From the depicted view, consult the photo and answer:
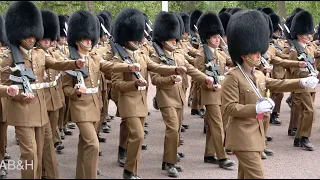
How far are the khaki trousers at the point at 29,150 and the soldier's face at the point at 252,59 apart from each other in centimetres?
194

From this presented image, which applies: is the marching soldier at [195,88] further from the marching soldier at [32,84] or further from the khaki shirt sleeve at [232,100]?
the khaki shirt sleeve at [232,100]

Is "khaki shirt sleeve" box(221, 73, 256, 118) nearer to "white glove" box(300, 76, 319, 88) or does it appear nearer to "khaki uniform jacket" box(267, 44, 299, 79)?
"white glove" box(300, 76, 319, 88)

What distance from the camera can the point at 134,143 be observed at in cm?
599

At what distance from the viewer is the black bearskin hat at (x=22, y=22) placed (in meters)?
5.79

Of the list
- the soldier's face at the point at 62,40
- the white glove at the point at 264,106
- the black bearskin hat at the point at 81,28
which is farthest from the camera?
the soldier's face at the point at 62,40

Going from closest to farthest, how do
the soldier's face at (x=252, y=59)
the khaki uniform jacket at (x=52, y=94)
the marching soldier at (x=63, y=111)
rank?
the soldier's face at (x=252, y=59)
the khaki uniform jacket at (x=52, y=94)
the marching soldier at (x=63, y=111)

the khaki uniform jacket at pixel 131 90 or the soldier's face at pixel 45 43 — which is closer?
the khaki uniform jacket at pixel 131 90

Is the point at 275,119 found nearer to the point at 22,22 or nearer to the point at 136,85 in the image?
the point at 136,85

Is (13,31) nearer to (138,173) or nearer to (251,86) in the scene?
(138,173)

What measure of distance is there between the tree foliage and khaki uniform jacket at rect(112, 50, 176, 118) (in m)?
11.3

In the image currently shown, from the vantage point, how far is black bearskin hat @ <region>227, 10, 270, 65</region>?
5090 mm

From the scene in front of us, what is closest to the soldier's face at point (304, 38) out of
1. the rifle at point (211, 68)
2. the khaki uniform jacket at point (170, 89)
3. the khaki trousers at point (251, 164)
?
the rifle at point (211, 68)

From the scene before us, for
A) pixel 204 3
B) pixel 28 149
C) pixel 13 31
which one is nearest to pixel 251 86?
pixel 28 149

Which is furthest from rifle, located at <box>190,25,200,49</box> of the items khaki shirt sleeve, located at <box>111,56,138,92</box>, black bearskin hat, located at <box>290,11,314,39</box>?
khaki shirt sleeve, located at <box>111,56,138,92</box>
